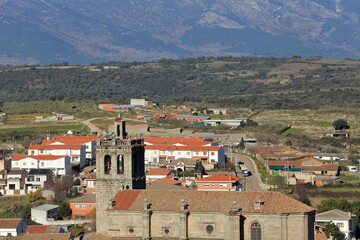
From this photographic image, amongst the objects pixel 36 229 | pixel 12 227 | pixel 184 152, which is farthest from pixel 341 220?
pixel 184 152

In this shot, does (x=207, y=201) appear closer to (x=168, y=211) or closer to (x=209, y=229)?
(x=209, y=229)

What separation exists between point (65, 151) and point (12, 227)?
35.2m

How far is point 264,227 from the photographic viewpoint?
174 ft

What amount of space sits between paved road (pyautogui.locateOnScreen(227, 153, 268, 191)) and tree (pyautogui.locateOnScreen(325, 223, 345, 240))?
17588mm

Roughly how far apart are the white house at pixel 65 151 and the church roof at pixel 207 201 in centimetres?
5122

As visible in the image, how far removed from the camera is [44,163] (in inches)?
4006

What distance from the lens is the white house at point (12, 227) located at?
236ft

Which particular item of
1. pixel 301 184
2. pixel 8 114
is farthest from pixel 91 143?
pixel 8 114

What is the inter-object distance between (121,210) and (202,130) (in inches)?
3374

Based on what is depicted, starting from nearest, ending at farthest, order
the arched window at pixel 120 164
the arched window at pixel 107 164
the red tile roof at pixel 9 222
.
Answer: the arched window at pixel 120 164
the arched window at pixel 107 164
the red tile roof at pixel 9 222

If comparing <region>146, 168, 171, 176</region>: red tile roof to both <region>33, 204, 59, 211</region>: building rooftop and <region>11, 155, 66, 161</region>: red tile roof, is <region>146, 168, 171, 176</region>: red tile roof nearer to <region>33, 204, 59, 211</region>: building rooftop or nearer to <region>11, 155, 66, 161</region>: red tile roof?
<region>11, 155, 66, 161</region>: red tile roof

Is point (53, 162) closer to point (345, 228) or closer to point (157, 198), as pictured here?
point (345, 228)

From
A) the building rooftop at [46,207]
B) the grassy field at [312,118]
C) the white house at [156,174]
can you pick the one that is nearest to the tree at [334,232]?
the building rooftop at [46,207]

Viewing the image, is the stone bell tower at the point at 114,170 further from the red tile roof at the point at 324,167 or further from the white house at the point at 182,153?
the white house at the point at 182,153
